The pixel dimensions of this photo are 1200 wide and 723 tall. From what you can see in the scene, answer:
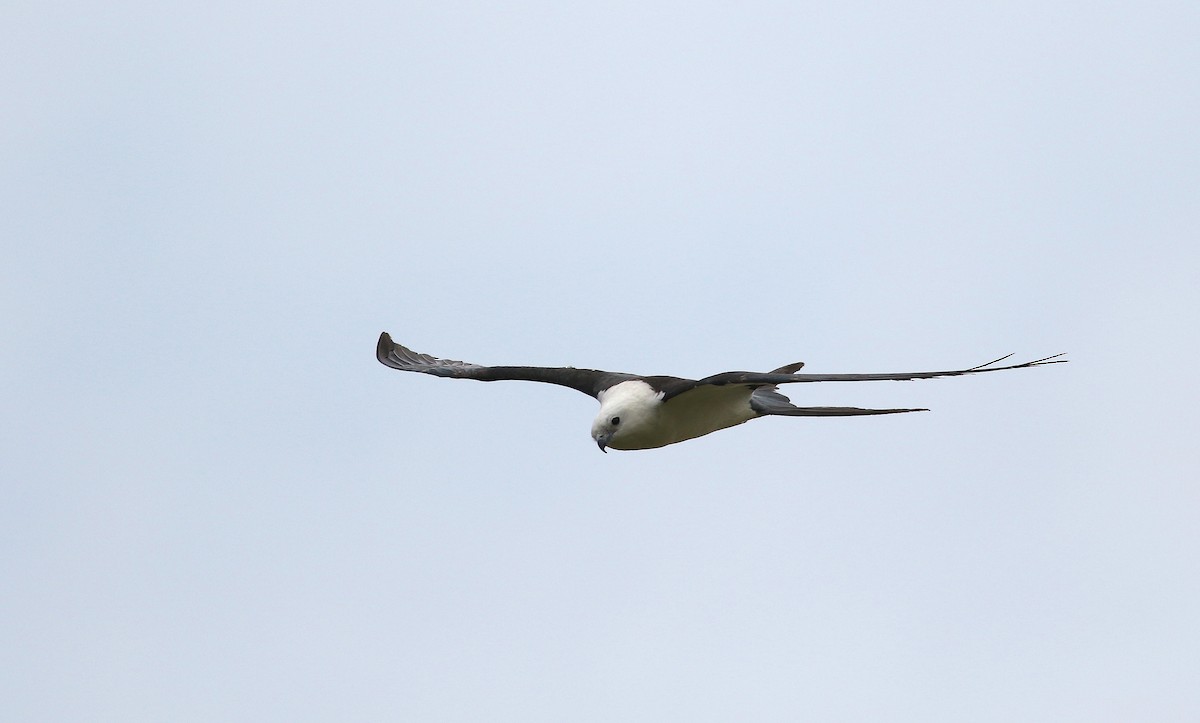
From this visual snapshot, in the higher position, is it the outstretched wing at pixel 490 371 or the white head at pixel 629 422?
the outstretched wing at pixel 490 371

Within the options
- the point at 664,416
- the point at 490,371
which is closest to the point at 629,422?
the point at 664,416

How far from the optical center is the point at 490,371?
17562 mm

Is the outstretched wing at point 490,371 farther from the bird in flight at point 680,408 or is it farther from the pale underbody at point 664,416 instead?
the pale underbody at point 664,416

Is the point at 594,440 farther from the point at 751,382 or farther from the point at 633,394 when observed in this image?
the point at 751,382

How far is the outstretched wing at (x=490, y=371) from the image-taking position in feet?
54.0

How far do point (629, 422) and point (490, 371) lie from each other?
3.24m

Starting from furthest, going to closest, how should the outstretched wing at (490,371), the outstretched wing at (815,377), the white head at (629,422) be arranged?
the outstretched wing at (490,371), the white head at (629,422), the outstretched wing at (815,377)

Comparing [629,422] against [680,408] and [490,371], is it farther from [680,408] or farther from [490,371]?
[490,371]

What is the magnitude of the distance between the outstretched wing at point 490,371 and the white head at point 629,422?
3.66 feet

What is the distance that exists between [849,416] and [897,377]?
1.52m

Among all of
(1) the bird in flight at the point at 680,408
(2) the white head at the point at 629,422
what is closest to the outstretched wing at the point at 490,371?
(1) the bird in flight at the point at 680,408

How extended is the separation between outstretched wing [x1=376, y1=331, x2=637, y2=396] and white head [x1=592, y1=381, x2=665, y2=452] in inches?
43.9

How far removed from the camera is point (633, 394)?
15.0 metres

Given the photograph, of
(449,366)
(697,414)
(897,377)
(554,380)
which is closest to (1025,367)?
(897,377)
